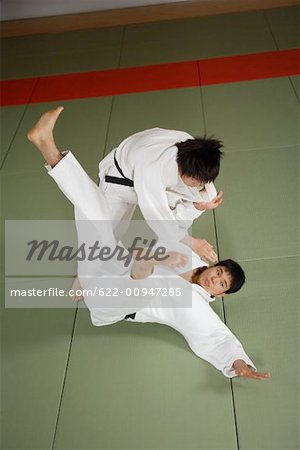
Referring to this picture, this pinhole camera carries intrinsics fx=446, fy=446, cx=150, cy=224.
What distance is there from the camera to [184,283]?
2.84 meters

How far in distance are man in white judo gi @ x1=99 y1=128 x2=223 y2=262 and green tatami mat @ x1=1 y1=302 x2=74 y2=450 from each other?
93 cm

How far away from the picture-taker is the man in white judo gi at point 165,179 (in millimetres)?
2580

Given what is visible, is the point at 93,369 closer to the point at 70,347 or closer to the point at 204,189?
the point at 70,347

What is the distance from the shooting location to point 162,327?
9.91ft

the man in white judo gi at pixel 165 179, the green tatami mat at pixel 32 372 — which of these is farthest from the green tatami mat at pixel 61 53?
the green tatami mat at pixel 32 372

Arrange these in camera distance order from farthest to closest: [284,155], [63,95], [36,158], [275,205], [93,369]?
[63,95] → [36,158] → [284,155] → [275,205] → [93,369]

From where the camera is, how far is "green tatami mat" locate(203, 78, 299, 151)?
433cm

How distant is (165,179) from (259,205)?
131 centimetres

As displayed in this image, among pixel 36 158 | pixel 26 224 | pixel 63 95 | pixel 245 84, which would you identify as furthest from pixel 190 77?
pixel 26 224

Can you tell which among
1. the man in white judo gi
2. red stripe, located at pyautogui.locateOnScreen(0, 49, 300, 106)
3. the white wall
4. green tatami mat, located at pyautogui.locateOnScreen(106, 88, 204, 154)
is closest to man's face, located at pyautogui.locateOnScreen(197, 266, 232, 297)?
the man in white judo gi

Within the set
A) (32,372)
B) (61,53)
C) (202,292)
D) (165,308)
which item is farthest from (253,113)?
(32,372)

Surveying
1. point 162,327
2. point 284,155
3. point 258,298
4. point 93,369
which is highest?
point 284,155

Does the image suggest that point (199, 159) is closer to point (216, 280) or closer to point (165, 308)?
point (216, 280)

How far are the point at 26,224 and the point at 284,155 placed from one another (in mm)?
2417
